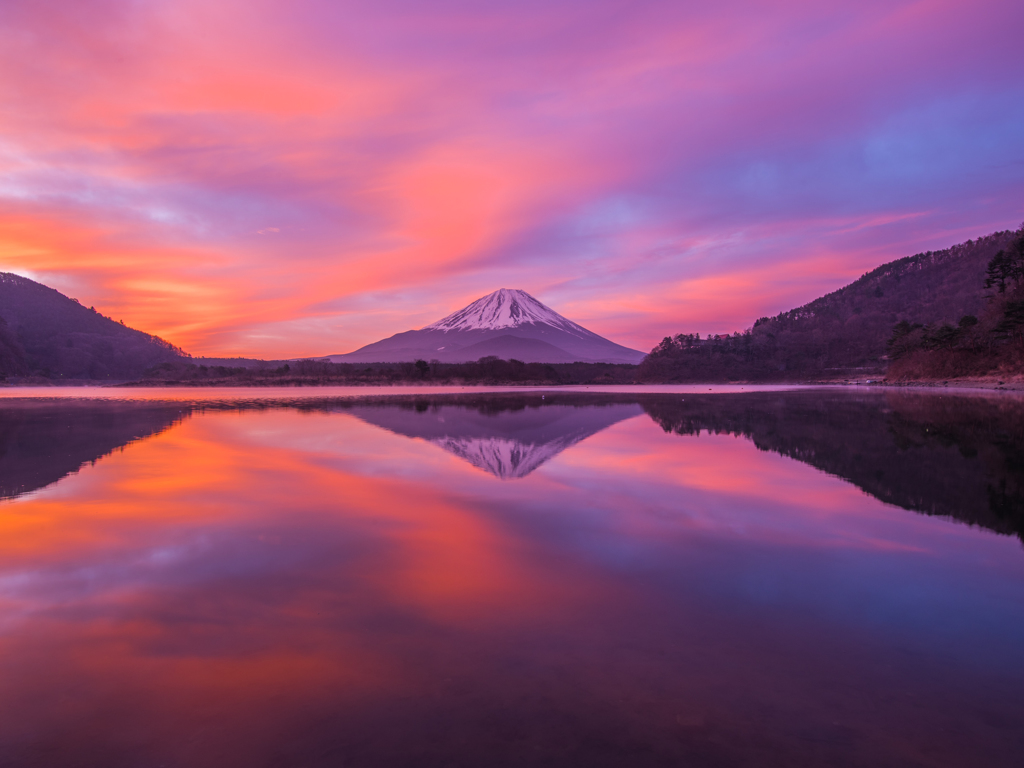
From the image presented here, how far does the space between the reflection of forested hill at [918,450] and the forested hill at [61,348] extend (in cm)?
16013

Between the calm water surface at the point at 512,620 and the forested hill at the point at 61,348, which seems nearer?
the calm water surface at the point at 512,620

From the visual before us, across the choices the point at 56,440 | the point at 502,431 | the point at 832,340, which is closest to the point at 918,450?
the point at 502,431

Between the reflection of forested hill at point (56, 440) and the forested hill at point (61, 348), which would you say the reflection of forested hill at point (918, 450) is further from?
the forested hill at point (61, 348)

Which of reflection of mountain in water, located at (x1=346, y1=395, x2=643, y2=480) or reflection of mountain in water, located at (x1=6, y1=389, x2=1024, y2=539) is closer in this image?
reflection of mountain in water, located at (x1=6, y1=389, x2=1024, y2=539)

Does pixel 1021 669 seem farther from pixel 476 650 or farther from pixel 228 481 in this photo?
pixel 228 481

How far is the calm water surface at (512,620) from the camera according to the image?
362cm

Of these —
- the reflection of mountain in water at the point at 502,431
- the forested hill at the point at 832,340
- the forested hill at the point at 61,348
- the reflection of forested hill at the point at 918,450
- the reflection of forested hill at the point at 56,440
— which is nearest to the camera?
the reflection of forested hill at the point at 918,450

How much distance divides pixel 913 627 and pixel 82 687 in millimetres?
6860

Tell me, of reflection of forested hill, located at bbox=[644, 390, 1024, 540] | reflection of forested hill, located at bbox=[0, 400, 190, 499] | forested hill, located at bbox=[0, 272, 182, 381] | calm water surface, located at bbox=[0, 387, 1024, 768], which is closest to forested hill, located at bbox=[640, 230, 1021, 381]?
reflection of forested hill, located at bbox=[644, 390, 1024, 540]

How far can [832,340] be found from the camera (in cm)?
15562

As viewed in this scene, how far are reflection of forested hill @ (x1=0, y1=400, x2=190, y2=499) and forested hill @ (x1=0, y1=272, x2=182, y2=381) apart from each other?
439 feet

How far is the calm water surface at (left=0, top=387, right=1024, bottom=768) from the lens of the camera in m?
3.62

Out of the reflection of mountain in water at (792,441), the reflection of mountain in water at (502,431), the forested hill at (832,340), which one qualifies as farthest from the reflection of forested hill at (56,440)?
the forested hill at (832,340)

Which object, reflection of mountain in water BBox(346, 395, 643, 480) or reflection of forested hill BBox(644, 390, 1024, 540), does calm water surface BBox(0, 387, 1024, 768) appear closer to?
reflection of forested hill BBox(644, 390, 1024, 540)
